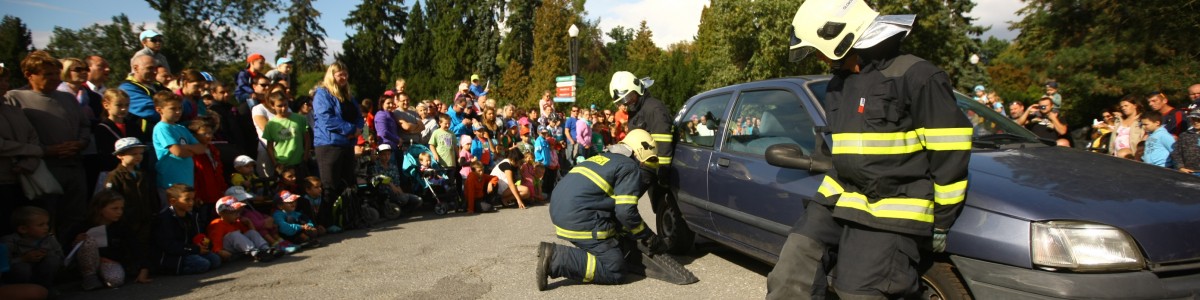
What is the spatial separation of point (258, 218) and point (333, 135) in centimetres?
133

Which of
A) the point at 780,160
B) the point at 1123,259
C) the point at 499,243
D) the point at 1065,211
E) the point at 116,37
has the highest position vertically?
the point at 116,37

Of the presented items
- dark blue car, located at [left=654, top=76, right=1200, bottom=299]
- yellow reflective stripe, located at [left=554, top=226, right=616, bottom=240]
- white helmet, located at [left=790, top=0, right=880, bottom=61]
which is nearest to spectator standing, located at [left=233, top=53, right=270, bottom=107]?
yellow reflective stripe, located at [left=554, top=226, right=616, bottom=240]

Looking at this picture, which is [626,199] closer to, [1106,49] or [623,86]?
[623,86]

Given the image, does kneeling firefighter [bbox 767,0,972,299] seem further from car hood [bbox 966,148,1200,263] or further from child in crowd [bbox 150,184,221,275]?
child in crowd [bbox 150,184,221,275]

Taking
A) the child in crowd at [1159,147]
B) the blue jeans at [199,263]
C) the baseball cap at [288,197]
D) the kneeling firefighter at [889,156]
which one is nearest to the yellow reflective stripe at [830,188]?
the kneeling firefighter at [889,156]

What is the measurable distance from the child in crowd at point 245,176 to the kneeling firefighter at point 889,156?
565 centimetres

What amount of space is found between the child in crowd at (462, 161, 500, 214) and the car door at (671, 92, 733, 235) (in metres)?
3.90

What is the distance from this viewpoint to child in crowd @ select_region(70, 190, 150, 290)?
4750 millimetres

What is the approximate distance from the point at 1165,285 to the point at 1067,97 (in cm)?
1821

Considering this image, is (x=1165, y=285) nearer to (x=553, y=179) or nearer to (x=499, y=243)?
(x=499, y=243)

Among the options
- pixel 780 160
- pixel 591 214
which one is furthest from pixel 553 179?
pixel 780 160

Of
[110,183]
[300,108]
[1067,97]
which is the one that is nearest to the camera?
[110,183]

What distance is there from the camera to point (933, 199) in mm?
2619

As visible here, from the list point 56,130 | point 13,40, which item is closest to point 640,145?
point 56,130
